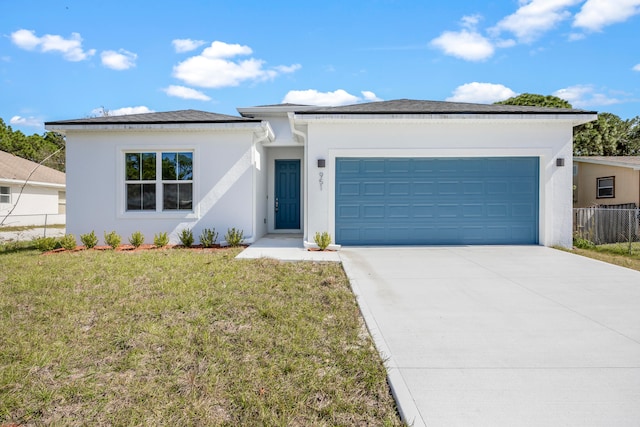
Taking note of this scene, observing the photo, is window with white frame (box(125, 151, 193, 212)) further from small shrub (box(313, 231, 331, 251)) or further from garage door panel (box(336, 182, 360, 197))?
garage door panel (box(336, 182, 360, 197))

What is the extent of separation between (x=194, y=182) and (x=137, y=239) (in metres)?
2.11

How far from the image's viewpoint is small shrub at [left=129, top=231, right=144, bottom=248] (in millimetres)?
9219

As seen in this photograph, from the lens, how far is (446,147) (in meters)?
9.22

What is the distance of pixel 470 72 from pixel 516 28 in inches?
136

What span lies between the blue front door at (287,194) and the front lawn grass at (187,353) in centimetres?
711

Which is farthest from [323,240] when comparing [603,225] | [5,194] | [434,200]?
[5,194]

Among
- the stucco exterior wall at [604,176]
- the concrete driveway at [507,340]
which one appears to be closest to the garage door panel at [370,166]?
the concrete driveway at [507,340]

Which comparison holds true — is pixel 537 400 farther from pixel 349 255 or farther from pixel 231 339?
pixel 349 255

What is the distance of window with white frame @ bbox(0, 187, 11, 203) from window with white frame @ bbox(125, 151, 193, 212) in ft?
48.6

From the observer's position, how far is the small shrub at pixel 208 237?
31.2ft

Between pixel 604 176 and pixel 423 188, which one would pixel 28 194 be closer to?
pixel 423 188

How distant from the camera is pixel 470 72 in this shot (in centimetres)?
1523

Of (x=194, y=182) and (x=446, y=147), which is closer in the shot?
(x=446, y=147)

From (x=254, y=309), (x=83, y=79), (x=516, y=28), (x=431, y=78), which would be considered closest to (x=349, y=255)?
(x=254, y=309)
